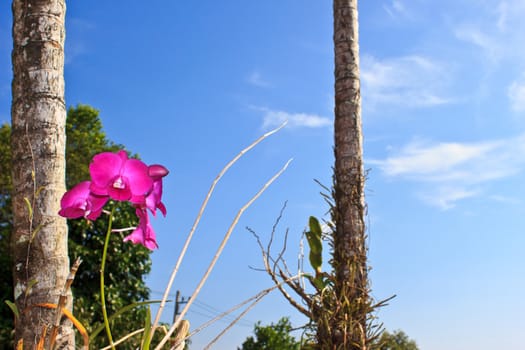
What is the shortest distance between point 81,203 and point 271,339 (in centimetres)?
1113

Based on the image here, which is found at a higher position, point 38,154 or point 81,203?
point 38,154

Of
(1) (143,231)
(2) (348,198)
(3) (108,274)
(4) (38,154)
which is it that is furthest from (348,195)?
(3) (108,274)

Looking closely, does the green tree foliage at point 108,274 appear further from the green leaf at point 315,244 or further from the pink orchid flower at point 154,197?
the pink orchid flower at point 154,197

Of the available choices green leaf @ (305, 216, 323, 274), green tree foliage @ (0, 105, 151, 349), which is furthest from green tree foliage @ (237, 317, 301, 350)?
green leaf @ (305, 216, 323, 274)

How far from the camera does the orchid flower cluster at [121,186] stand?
1073 millimetres

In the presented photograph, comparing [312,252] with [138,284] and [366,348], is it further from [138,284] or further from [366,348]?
[138,284]

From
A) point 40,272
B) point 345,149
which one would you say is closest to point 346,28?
point 345,149

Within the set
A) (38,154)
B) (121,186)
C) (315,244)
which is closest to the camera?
(121,186)

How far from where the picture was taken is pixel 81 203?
1.14m

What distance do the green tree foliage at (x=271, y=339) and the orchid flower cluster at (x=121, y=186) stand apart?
10975mm

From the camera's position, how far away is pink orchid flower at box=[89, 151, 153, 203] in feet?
3.51

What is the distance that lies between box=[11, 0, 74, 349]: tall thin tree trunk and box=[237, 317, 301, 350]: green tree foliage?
10.2 meters

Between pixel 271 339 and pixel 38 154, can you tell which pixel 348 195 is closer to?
pixel 38 154

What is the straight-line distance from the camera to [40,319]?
181 centimetres
